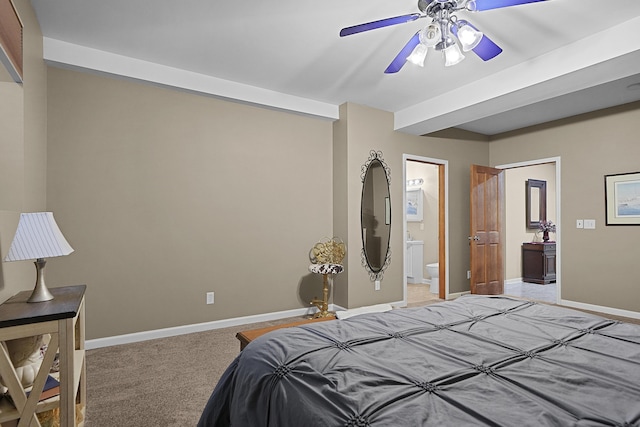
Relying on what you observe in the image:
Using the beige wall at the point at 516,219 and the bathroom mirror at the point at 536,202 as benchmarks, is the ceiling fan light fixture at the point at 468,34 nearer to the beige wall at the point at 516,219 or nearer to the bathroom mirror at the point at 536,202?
the beige wall at the point at 516,219

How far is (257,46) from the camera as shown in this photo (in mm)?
3090

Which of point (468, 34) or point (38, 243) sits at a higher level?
point (468, 34)

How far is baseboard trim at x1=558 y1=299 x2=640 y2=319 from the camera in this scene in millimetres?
4211

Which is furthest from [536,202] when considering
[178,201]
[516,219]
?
[178,201]

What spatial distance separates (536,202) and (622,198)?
119 inches

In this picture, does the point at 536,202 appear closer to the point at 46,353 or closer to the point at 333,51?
the point at 333,51

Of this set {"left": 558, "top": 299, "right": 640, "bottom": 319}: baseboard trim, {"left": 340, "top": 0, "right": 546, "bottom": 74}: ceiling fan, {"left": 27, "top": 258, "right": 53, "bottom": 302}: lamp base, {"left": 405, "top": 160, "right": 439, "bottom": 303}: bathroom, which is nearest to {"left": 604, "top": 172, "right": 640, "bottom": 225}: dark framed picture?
{"left": 558, "top": 299, "right": 640, "bottom": 319}: baseboard trim

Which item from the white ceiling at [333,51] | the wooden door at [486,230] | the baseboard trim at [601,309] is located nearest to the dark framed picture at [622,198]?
the white ceiling at [333,51]

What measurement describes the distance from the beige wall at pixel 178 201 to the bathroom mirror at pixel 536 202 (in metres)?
4.85

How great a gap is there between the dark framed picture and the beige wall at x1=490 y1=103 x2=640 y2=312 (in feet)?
0.21

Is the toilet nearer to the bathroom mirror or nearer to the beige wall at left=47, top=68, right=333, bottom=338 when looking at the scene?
the beige wall at left=47, top=68, right=333, bottom=338

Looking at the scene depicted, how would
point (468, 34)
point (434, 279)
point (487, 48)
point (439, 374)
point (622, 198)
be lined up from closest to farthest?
point (439, 374), point (468, 34), point (487, 48), point (622, 198), point (434, 279)

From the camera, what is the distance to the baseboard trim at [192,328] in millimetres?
3271

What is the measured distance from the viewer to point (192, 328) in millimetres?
3689
